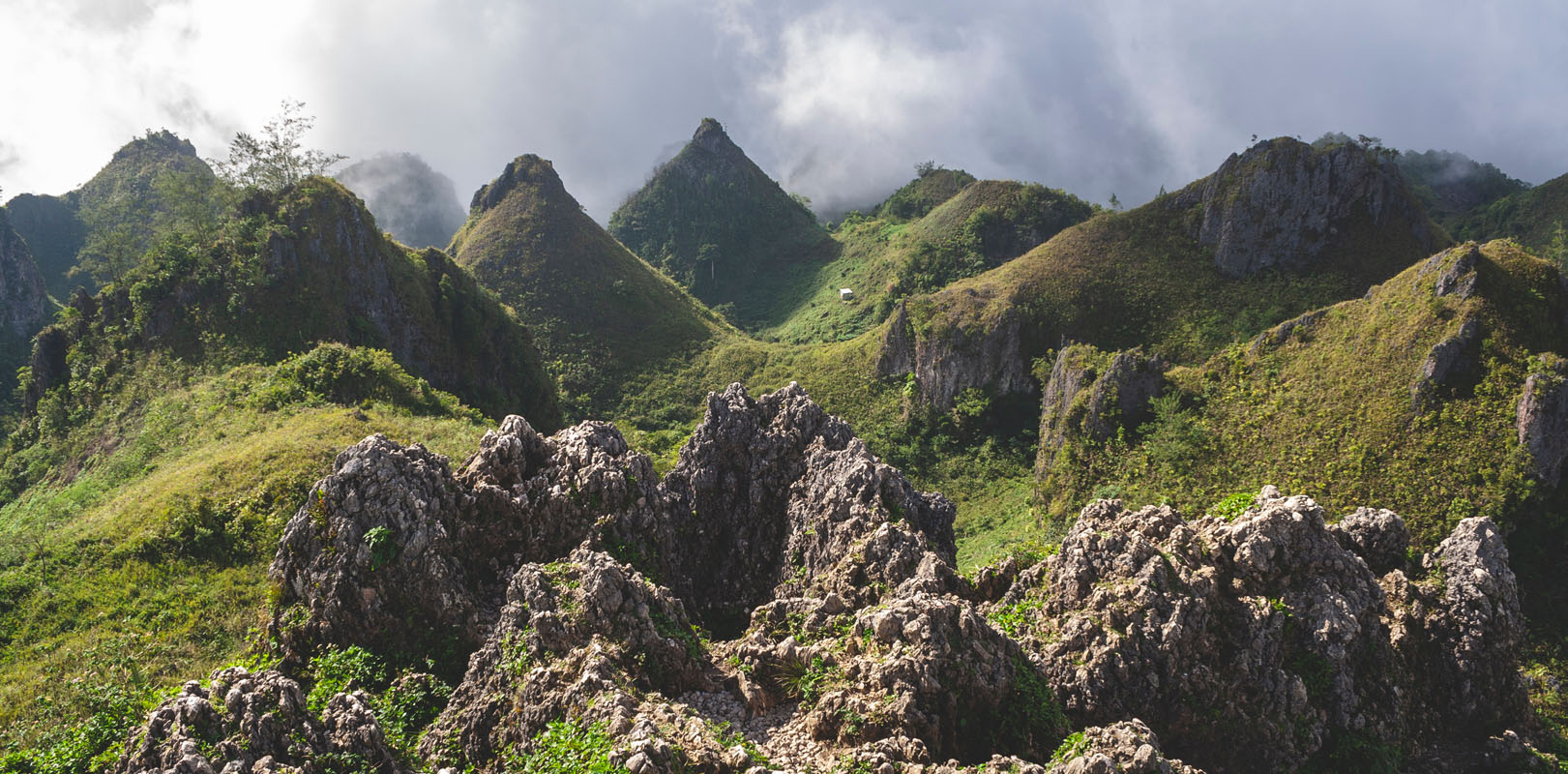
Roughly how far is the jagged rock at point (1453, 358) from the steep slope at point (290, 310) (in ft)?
203

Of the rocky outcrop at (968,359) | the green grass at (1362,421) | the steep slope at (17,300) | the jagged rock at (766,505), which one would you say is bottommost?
the jagged rock at (766,505)

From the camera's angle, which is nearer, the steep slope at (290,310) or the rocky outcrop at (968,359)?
the steep slope at (290,310)

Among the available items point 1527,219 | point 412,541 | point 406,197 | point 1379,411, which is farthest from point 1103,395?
point 406,197

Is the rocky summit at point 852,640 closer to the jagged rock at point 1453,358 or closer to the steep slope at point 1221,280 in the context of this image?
the jagged rock at point 1453,358

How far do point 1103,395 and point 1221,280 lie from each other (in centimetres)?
2859

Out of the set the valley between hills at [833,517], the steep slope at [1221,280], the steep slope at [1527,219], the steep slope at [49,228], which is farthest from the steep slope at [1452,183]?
the steep slope at [49,228]

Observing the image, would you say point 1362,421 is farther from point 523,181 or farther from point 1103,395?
point 523,181

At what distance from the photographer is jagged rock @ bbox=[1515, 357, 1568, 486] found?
112ft

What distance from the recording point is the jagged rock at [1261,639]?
48.1ft

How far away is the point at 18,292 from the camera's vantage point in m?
93.2

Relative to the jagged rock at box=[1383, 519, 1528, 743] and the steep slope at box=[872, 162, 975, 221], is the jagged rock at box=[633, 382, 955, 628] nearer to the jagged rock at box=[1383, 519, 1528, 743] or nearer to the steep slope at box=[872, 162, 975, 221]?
the jagged rock at box=[1383, 519, 1528, 743]

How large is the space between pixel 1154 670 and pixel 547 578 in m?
Result: 12.8

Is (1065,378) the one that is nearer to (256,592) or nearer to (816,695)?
(816,695)

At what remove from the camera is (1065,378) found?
54531 millimetres
